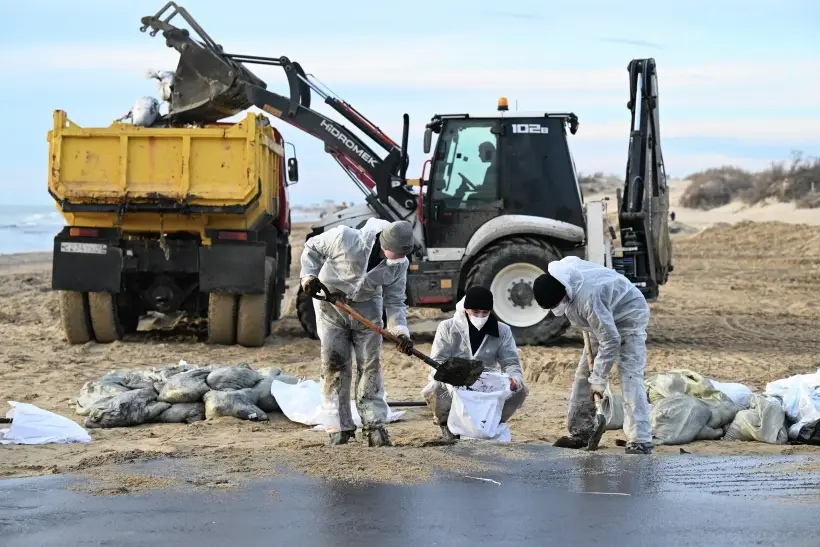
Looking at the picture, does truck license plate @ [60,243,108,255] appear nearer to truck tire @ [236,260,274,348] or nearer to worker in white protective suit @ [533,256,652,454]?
truck tire @ [236,260,274,348]

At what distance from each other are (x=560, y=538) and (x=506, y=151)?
8897 millimetres

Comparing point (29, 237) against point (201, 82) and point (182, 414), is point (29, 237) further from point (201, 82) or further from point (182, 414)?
point (182, 414)

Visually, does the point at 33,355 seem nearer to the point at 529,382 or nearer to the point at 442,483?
the point at 529,382

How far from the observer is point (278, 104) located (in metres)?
15.2

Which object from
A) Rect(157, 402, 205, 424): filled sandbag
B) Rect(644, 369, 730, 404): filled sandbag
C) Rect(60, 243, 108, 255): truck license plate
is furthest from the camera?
Rect(60, 243, 108, 255): truck license plate

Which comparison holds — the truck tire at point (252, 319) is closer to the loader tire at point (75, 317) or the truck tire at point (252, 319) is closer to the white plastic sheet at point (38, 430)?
the loader tire at point (75, 317)

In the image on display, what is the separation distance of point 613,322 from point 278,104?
26.2ft

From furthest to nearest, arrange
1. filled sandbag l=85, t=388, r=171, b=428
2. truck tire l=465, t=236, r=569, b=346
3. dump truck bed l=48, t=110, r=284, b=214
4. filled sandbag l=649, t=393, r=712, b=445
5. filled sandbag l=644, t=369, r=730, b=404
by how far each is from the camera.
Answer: truck tire l=465, t=236, r=569, b=346 < dump truck bed l=48, t=110, r=284, b=214 < filled sandbag l=85, t=388, r=171, b=428 < filled sandbag l=644, t=369, r=730, b=404 < filled sandbag l=649, t=393, r=712, b=445

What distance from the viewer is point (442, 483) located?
6.89 m

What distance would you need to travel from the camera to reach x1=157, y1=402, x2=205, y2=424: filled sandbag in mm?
9812

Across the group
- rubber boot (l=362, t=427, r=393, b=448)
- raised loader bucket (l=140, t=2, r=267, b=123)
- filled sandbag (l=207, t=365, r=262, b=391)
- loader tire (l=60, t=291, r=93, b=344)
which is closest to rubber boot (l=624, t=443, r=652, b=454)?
rubber boot (l=362, t=427, r=393, b=448)

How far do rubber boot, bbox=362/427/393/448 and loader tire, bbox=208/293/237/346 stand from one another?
5578 mm

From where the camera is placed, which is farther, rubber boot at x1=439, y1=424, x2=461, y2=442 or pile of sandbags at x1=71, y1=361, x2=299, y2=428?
pile of sandbags at x1=71, y1=361, x2=299, y2=428

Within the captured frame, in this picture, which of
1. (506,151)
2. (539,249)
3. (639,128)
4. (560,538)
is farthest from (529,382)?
(560,538)
